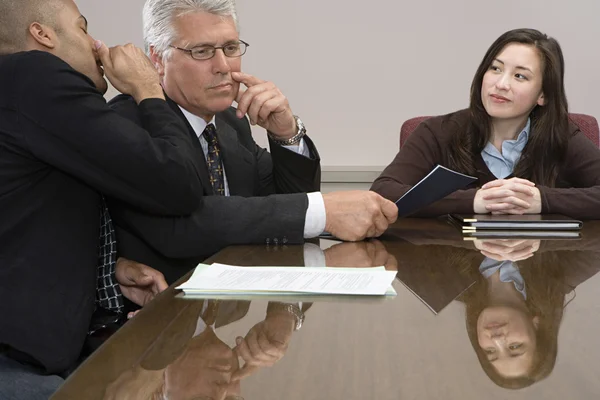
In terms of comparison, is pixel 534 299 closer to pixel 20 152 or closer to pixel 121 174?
pixel 121 174

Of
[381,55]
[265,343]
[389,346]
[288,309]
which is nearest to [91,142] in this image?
[288,309]

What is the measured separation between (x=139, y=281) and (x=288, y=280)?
0.48 m

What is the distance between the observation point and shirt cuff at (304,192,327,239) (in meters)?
1.66

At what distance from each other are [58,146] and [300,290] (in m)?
0.61

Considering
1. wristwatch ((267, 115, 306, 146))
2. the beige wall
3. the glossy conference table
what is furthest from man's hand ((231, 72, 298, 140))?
the beige wall

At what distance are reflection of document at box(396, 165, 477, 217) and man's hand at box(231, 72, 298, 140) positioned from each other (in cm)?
40

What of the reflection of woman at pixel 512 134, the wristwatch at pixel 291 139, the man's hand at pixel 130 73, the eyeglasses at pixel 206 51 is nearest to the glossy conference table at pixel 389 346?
the man's hand at pixel 130 73

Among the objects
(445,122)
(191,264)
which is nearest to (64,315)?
(191,264)

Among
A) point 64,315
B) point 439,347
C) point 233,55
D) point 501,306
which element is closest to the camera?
point 439,347

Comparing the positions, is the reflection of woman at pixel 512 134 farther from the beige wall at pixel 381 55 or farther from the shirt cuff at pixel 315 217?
the beige wall at pixel 381 55

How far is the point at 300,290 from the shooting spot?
114 cm

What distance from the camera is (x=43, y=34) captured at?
1.56 m

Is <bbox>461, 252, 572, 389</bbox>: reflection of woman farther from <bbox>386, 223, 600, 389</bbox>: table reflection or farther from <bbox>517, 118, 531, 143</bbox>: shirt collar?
<bbox>517, 118, 531, 143</bbox>: shirt collar

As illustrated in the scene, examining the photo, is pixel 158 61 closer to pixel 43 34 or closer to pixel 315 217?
pixel 43 34
